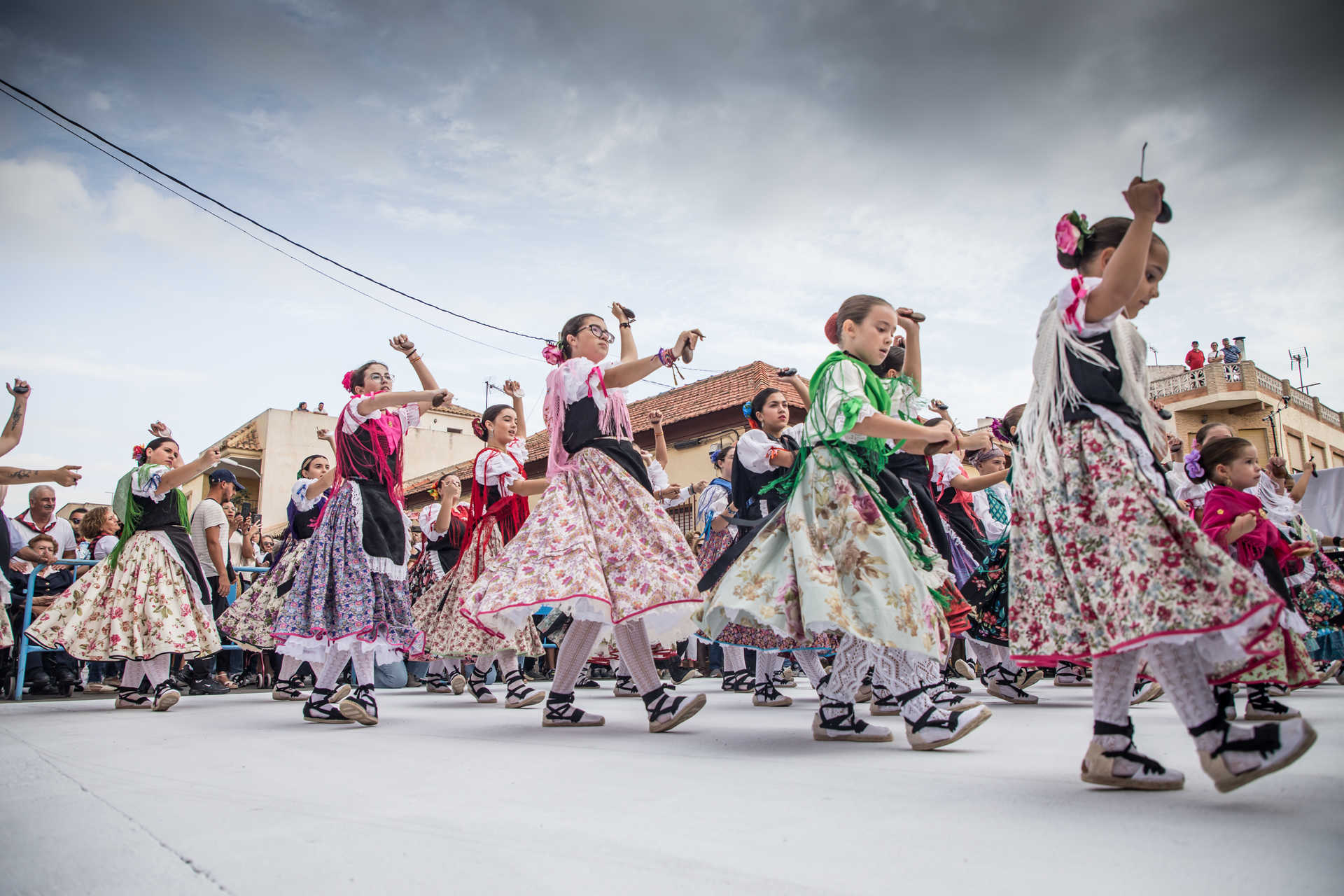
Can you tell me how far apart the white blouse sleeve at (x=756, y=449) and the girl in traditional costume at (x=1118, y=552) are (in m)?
2.24

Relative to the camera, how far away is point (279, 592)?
6160 mm

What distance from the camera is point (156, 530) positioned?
18.1 ft

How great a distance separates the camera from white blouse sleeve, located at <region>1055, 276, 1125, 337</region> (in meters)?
2.19

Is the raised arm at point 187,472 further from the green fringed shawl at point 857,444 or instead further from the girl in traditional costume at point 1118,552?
the girl in traditional costume at point 1118,552

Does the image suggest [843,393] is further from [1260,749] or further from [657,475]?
[657,475]

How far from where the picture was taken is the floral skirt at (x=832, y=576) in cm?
277

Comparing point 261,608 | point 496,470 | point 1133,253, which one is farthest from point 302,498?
point 1133,253

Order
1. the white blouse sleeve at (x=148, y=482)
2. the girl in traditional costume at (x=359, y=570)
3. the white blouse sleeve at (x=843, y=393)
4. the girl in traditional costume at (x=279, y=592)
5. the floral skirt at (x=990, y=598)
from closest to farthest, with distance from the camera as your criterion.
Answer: the white blouse sleeve at (x=843, y=393) < the girl in traditional costume at (x=359, y=570) < the floral skirt at (x=990, y=598) < the white blouse sleeve at (x=148, y=482) < the girl in traditional costume at (x=279, y=592)

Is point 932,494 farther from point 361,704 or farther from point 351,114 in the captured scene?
point 351,114

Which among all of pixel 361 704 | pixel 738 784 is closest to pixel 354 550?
pixel 361 704

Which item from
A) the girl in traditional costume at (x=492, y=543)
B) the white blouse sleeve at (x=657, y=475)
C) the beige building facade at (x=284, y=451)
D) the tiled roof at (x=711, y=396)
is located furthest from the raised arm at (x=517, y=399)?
the beige building facade at (x=284, y=451)

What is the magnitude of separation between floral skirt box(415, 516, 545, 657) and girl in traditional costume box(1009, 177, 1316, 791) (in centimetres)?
389

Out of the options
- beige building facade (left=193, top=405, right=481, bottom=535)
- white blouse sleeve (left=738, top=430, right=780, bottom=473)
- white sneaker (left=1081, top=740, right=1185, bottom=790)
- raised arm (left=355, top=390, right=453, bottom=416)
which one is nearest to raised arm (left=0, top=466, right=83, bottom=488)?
raised arm (left=355, top=390, right=453, bottom=416)

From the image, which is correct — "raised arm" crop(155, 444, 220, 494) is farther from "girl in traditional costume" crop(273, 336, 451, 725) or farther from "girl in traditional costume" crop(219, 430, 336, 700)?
"girl in traditional costume" crop(273, 336, 451, 725)
